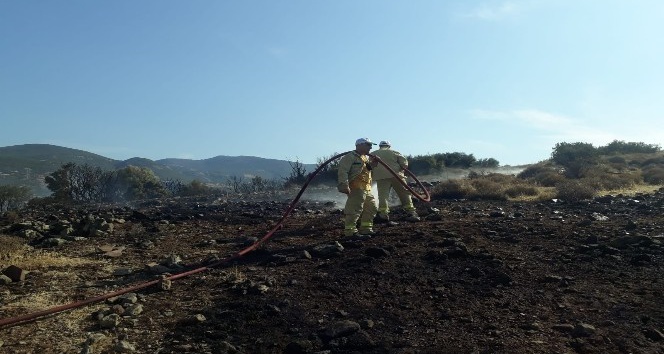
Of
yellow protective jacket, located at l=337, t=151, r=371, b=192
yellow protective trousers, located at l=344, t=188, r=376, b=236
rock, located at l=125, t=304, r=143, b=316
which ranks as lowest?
rock, located at l=125, t=304, r=143, b=316

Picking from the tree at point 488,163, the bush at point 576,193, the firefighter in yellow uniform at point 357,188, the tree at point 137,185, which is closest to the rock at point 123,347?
the firefighter in yellow uniform at point 357,188

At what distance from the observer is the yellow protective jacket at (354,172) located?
9.09 m

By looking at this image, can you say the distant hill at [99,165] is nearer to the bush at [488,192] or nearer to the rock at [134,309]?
the bush at [488,192]

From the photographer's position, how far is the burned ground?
445 cm

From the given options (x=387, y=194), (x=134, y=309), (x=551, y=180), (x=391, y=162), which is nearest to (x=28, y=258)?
(x=134, y=309)

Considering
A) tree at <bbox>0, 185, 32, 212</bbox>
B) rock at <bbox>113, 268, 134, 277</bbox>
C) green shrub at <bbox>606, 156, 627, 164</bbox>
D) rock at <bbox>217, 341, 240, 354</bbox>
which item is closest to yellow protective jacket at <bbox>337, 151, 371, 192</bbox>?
rock at <bbox>113, 268, 134, 277</bbox>

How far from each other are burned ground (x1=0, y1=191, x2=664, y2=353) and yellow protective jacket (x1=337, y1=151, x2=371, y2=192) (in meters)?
0.98

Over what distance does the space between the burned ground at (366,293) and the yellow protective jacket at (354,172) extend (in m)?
0.98

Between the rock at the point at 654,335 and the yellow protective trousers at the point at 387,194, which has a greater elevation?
the yellow protective trousers at the point at 387,194

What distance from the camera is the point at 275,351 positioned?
431cm

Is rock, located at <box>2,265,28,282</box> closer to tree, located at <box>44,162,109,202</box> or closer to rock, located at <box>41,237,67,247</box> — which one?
rock, located at <box>41,237,67,247</box>

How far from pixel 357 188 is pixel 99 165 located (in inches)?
A: 3934

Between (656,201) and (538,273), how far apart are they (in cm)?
919

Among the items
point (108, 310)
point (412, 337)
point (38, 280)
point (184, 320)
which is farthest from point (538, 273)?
point (38, 280)
